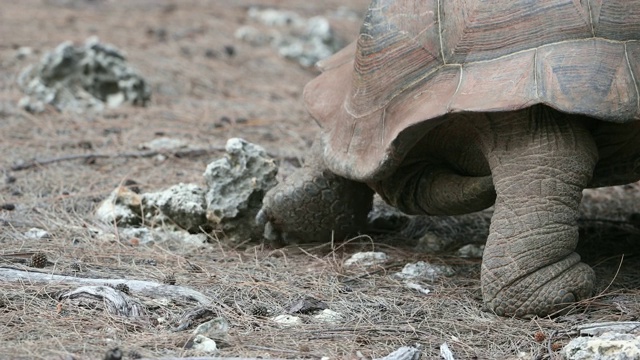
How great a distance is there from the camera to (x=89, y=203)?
5.70 metres

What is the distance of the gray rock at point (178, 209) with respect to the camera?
17.3 ft

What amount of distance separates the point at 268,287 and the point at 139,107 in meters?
4.38

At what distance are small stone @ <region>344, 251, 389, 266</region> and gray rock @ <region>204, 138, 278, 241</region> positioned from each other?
2.06ft

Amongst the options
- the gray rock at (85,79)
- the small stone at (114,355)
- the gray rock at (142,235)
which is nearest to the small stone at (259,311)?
the small stone at (114,355)

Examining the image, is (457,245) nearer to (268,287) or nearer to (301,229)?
(301,229)

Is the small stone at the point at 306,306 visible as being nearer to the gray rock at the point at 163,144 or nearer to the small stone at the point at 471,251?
the small stone at the point at 471,251

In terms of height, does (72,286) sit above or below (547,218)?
below

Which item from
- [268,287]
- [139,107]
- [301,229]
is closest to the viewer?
[268,287]

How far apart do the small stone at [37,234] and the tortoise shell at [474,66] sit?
152 cm

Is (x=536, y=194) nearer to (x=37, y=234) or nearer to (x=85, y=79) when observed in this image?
(x=37, y=234)

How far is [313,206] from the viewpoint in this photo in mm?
5137

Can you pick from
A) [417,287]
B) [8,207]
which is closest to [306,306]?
[417,287]

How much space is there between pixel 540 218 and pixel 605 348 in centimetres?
75

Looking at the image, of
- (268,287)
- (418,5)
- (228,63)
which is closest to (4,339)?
(268,287)
